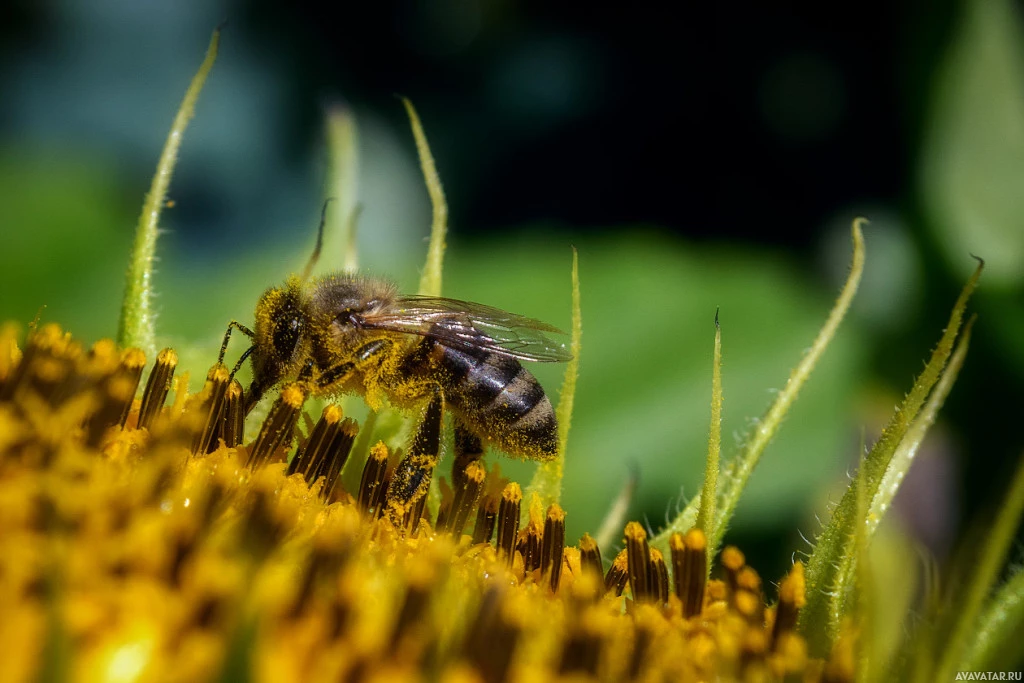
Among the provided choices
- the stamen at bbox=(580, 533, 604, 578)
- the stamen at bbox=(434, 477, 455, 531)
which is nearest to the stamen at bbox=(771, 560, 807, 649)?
the stamen at bbox=(580, 533, 604, 578)

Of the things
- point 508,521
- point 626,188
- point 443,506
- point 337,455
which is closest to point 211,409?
point 337,455

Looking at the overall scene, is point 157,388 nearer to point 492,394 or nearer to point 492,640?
point 492,394

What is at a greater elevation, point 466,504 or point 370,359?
point 370,359

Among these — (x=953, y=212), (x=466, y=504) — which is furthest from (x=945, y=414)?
(x=466, y=504)

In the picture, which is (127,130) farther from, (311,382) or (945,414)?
(945,414)

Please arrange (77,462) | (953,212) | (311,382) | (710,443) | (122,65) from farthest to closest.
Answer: (122,65) < (953,212) < (311,382) < (710,443) < (77,462)

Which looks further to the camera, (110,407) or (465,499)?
(465,499)
